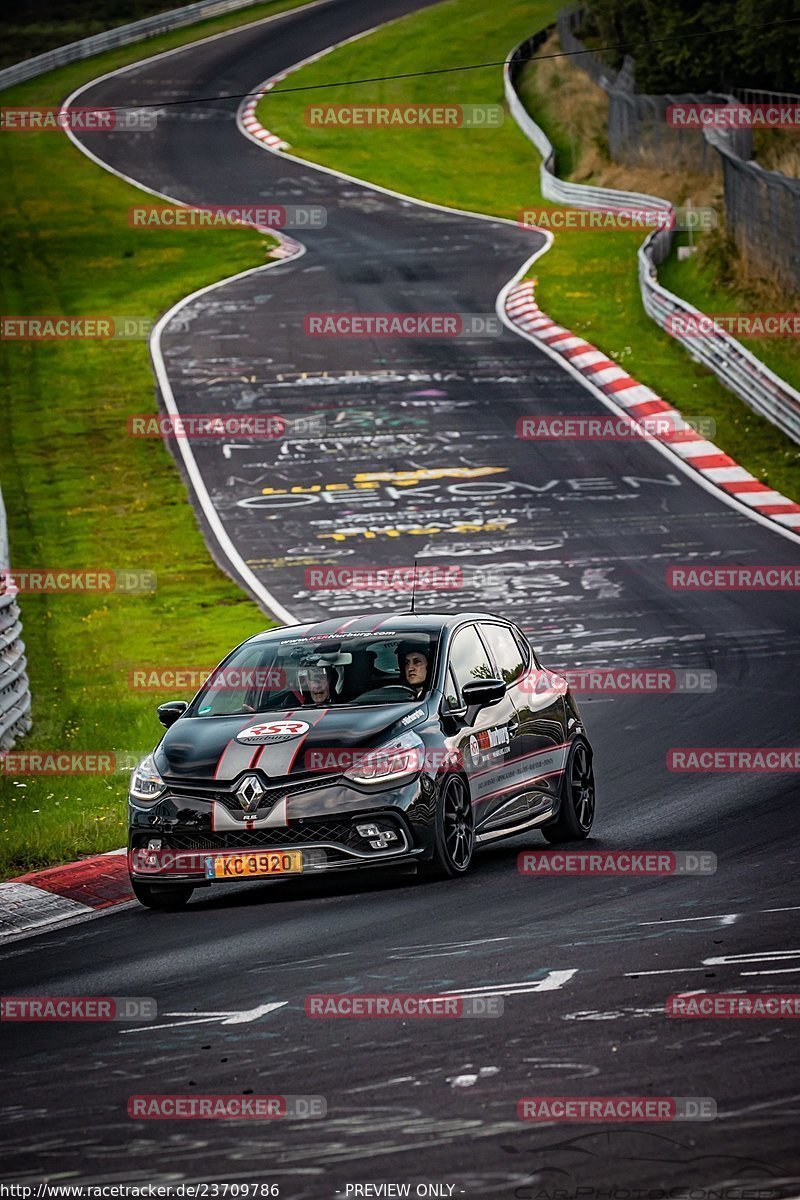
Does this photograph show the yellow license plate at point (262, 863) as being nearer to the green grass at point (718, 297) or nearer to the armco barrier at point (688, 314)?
the armco barrier at point (688, 314)

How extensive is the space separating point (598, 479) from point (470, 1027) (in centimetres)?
2114

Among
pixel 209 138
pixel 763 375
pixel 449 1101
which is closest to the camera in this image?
pixel 449 1101

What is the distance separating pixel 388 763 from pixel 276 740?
65 cm

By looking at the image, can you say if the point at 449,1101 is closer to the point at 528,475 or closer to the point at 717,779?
the point at 717,779

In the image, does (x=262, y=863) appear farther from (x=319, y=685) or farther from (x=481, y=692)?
(x=481, y=692)

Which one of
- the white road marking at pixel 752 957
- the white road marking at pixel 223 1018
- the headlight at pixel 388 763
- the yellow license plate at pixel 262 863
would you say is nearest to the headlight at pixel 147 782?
the yellow license plate at pixel 262 863

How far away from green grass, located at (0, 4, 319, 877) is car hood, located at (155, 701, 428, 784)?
151cm

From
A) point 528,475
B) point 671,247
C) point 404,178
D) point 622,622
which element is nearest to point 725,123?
point 671,247

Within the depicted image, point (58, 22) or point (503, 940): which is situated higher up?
point (58, 22)

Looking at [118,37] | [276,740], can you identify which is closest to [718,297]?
[276,740]

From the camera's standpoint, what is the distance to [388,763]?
10.9m

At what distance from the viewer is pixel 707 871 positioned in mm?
10891

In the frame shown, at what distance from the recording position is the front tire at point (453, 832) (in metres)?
11.0

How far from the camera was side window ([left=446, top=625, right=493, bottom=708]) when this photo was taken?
39.5 ft
